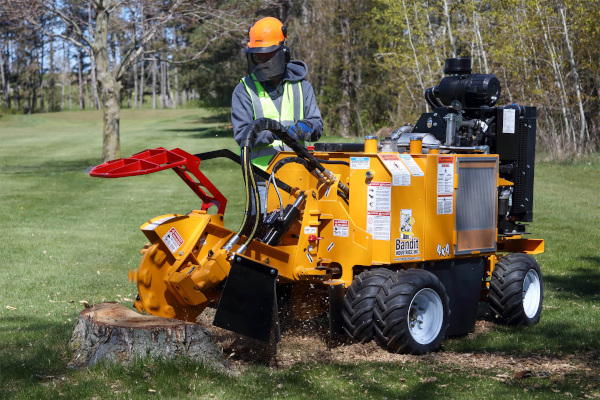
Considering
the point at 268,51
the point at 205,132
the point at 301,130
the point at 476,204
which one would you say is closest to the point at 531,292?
the point at 476,204

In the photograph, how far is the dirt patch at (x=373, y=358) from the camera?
561 cm

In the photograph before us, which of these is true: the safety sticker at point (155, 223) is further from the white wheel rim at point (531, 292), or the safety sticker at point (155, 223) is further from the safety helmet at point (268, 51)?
the white wheel rim at point (531, 292)

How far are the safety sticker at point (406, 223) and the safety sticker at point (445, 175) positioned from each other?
0.37m

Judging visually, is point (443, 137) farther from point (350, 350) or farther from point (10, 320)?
point (10, 320)

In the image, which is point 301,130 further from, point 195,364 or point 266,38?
point 195,364

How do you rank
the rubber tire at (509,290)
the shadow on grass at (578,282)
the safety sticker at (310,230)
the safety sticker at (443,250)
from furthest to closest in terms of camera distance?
1. the shadow on grass at (578,282)
2. the rubber tire at (509,290)
3. the safety sticker at (443,250)
4. the safety sticker at (310,230)

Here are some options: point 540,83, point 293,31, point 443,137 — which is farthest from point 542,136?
point 443,137

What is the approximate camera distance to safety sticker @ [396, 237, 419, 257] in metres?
6.09

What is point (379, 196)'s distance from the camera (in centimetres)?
601

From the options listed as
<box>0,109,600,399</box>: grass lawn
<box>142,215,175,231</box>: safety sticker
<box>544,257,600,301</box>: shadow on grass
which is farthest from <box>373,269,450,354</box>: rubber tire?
<box>544,257,600,301</box>: shadow on grass

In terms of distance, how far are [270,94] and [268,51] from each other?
0.37 m

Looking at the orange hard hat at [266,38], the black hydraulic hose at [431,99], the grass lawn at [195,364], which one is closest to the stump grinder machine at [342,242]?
the grass lawn at [195,364]

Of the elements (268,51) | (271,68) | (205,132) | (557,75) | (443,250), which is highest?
(557,75)

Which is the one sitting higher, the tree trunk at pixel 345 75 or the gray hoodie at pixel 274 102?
the tree trunk at pixel 345 75
